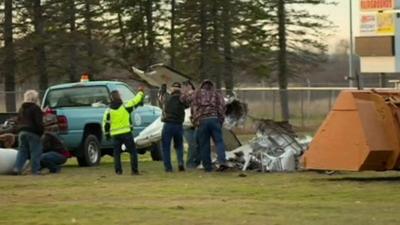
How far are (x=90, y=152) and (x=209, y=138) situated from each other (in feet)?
13.7

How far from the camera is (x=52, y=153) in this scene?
2083 cm

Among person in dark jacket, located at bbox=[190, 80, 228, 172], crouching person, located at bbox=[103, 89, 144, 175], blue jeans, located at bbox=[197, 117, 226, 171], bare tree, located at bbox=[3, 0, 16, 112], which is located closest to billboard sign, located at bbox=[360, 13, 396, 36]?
bare tree, located at bbox=[3, 0, 16, 112]

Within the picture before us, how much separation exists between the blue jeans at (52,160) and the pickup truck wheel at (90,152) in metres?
2.20

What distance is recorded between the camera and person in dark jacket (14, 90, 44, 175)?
66.2ft

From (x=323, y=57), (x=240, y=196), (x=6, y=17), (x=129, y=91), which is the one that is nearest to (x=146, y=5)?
(x=6, y=17)

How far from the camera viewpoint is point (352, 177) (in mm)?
18422

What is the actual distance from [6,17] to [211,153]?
27341 mm

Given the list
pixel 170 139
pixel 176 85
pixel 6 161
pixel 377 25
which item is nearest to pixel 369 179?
pixel 170 139

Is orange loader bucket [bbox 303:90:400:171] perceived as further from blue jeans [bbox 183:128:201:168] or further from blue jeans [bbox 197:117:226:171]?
blue jeans [bbox 183:128:201:168]

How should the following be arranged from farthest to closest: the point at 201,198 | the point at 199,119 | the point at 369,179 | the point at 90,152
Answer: the point at 90,152, the point at 199,119, the point at 369,179, the point at 201,198

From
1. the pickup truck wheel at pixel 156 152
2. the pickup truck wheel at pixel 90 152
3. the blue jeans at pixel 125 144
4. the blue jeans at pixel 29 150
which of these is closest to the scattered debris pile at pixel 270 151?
the blue jeans at pixel 125 144

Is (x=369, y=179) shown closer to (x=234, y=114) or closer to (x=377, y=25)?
(x=234, y=114)

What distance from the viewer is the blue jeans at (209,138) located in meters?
20.0

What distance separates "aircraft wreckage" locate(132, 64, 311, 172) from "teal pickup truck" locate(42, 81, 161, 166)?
181 cm
